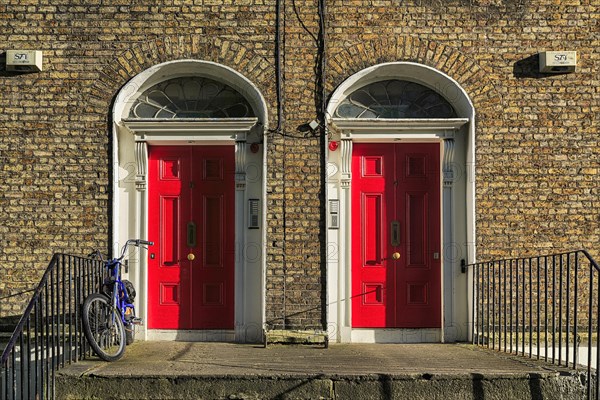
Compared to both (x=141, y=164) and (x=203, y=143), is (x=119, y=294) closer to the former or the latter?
(x=141, y=164)

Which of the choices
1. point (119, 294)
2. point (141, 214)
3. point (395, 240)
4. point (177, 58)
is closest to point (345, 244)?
point (395, 240)

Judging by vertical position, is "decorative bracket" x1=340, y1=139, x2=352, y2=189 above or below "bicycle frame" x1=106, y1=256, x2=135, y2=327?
above

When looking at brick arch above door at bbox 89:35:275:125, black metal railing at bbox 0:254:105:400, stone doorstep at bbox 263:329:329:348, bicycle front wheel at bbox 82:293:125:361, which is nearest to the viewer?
black metal railing at bbox 0:254:105:400

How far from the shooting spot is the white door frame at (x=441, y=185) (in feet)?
27.9

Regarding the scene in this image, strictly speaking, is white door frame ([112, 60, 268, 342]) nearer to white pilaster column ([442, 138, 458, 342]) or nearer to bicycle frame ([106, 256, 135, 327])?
bicycle frame ([106, 256, 135, 327])

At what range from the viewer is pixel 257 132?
8.63 m

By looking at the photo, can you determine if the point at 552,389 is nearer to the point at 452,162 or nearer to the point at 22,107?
the point at 452,162

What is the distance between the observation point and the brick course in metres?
8.40

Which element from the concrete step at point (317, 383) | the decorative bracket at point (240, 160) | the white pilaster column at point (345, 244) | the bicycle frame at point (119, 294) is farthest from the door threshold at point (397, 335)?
the bicycle frame at point (119, 294)

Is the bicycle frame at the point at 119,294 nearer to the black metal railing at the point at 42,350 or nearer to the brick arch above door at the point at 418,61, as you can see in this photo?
the black metal railing at the point at 42,350

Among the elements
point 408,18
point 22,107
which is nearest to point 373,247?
point 408,18

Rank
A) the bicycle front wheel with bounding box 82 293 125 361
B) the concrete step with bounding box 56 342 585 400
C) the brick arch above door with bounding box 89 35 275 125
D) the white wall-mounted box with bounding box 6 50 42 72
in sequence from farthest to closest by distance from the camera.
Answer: the brick arch above door with bounding box 89 35 275 125, the white wall-mounted box with bounding box 6 50 42 72, the bicycle front wheel with bounding box 82 293 125 361, the concrete step with bounding box 56 342 585 400

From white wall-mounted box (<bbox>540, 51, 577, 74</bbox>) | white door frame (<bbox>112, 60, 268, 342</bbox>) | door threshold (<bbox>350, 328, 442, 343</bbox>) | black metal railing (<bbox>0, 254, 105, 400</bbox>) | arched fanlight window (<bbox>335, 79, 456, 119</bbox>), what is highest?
white wall-mounted box (<bbox>540, 51, 577, 74</bbox>)

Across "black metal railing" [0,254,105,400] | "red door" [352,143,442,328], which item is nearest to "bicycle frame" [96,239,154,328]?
"black metal railing" [0,254,105,400]
